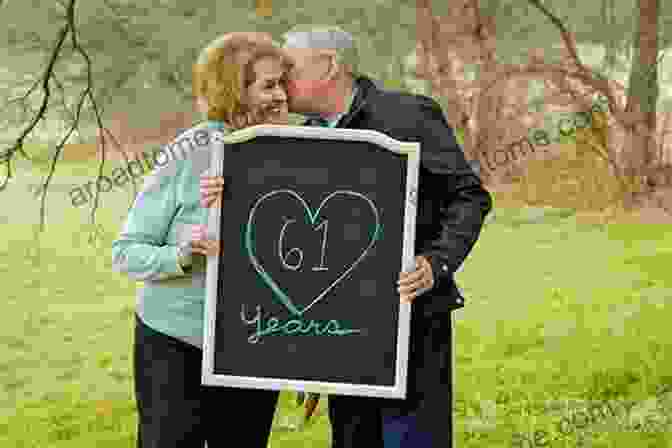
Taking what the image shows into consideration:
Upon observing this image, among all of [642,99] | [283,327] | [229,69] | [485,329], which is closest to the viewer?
[229,69]

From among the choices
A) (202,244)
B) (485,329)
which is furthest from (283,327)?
(485,329)

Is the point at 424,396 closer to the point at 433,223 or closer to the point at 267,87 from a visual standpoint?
the point at 433,223

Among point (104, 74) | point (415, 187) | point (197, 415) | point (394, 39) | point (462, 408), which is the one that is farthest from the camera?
point (394, 39)

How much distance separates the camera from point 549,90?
18.6ft

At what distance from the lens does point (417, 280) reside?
5.07 ft

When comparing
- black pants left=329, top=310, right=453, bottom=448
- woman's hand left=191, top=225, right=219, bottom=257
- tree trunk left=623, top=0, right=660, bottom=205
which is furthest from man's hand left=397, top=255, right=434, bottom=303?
tree trunk left=623, top=0, right=660, bottom=205

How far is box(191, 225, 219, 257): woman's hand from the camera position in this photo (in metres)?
1.54

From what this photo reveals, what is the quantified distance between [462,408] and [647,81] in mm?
2502

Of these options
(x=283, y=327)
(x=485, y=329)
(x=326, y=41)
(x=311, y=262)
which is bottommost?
(x=485, y=329)

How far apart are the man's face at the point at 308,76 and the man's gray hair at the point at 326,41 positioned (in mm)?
12

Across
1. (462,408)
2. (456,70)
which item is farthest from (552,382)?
(456,70)

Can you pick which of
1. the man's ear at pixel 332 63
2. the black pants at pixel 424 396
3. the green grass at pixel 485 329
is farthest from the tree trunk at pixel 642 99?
the man's ear at pixel 332 63

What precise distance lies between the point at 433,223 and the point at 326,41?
322 mm

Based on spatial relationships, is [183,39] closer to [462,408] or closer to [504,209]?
[504,209]
